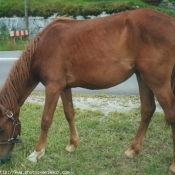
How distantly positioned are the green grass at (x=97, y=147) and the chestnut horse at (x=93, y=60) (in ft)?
0.94

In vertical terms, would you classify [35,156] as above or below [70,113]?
below

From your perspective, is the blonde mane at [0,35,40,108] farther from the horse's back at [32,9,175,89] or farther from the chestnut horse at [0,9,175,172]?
the horse's back at [32,9,175,89]

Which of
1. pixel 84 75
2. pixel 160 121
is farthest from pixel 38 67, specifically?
pixel 160 121

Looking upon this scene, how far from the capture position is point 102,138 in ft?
14.2

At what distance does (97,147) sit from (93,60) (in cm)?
119

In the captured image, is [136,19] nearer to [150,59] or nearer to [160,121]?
[150,59]

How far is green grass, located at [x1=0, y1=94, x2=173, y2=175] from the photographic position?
3.65 metres

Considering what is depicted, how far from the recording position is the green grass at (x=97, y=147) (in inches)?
144

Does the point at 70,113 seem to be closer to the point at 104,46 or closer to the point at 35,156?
the point at 35,156

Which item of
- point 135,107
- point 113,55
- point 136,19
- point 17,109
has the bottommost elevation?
point 135,107

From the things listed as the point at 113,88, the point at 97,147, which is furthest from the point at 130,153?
the point at 113,88

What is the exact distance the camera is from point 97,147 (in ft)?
13.6

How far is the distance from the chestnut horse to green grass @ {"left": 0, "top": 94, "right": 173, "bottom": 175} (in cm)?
29

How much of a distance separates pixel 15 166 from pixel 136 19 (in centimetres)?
198
